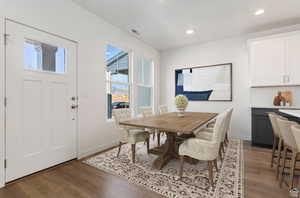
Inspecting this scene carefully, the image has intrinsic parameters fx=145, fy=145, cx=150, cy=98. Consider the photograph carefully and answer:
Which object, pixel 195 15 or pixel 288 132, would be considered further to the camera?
pixel 195 15

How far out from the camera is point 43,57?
2240 millimetres

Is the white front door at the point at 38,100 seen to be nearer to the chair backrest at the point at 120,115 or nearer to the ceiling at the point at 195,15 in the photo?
the chair backrest at the point at 120,115

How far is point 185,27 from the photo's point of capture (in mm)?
3465

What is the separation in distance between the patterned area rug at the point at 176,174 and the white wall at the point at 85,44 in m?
0.50

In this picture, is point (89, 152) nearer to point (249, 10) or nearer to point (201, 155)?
point (201, 155)

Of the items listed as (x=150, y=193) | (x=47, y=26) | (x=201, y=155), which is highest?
(x=47, y=26)

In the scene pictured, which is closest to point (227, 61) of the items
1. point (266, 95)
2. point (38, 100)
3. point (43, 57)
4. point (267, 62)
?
point (267, 62)

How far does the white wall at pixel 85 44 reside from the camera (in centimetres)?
198

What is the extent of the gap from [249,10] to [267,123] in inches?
92.5

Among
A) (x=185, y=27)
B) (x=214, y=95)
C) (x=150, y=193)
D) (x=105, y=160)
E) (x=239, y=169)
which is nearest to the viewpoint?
(x=150, y=193)

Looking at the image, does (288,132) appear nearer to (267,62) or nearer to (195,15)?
(267,62)

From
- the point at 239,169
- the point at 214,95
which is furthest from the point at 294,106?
the point at 239,169

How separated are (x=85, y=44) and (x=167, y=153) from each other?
2.52 m

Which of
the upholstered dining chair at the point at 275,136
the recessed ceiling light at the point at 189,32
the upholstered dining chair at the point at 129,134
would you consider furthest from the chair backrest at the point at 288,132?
the recessed ceiling light at the point at 189,32
